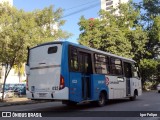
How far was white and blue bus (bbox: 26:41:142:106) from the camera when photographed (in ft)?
48.8

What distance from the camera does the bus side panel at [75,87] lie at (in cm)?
1496

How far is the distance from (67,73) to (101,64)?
4027 mm

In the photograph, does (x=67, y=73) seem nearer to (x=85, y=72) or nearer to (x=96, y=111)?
(x=85, y=72)

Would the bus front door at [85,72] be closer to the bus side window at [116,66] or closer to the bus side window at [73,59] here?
the bus side window at [73,59]

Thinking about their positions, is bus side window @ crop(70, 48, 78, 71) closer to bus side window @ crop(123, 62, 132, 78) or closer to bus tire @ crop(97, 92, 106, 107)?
bus tire @ crop(97, 92, 106, 107)

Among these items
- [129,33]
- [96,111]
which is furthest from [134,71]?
[129,33]

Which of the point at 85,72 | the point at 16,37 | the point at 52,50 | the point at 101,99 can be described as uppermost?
the point at 16,37

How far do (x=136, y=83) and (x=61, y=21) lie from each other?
52.4 ft

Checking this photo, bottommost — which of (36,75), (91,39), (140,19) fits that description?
(36,75)

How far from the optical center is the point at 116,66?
2059 centimetres

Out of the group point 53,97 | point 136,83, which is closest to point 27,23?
point 136,83

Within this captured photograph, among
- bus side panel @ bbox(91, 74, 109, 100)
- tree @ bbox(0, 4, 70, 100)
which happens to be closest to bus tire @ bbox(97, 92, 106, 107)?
bus side panel @ bbox(91, 74, 109, 100)

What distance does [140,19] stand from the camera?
167 feet

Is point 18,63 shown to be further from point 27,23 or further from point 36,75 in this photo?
point 36,75
